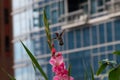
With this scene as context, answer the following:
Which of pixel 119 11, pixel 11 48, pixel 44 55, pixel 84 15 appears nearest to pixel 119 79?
pixel 119 11

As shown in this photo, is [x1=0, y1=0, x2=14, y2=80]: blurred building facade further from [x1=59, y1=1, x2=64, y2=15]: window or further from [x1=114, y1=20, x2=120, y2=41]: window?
[x1=114, y1=20, x2=120, y2=41]: window

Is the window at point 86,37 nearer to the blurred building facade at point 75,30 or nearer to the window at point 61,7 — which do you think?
the blurred building facade at point 75,30

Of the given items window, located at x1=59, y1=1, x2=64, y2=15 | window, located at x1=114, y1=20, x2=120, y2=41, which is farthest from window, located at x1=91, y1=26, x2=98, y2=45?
window, located at x1=59, y1=1, x2=64, y2=15

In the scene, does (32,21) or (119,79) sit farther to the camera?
(32,21)

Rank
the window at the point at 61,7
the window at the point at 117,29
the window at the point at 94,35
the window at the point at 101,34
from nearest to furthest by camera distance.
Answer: the window at the point at 117,29, the window at the point at 101,34, the window at the point at 94,35, the window at the point at 61,7

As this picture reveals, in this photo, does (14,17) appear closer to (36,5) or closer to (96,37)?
(36,5)

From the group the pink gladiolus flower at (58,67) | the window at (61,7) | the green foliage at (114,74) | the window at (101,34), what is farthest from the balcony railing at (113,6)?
the pink gladiolus flower at (58,67)

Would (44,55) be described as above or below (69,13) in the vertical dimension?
below

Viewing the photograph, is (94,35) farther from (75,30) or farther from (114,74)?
(114,74)

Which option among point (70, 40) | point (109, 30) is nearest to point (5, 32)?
point (70, 40)
